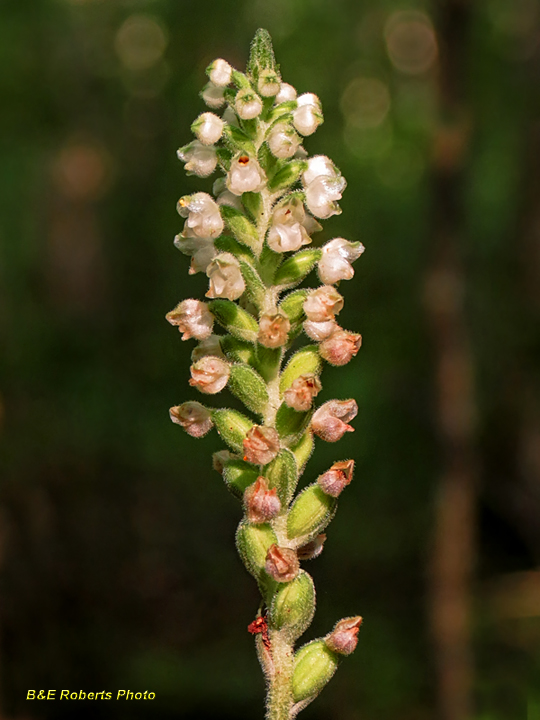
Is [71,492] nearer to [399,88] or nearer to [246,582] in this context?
[246,582]

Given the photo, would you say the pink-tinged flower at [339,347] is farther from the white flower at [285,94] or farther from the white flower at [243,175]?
the white flower at [285,94]

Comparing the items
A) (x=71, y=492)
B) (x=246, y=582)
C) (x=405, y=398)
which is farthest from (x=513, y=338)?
(x=71, y=492)

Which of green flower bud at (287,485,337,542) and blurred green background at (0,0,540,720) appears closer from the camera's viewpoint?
green flower bud at (287,485,337,542)

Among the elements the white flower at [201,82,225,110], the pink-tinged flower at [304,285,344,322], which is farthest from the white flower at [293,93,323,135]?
the pink-tinged flower at [304,285,344,322]

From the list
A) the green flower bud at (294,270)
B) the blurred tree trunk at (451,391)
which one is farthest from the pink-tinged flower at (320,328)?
the blurred tree trunk at (451,391)

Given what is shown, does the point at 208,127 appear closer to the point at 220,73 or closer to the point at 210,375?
the point at 220,73

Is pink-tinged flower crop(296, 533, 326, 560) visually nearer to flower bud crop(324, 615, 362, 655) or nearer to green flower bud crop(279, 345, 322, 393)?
flower bud crop(324, 615, 362, 655)
